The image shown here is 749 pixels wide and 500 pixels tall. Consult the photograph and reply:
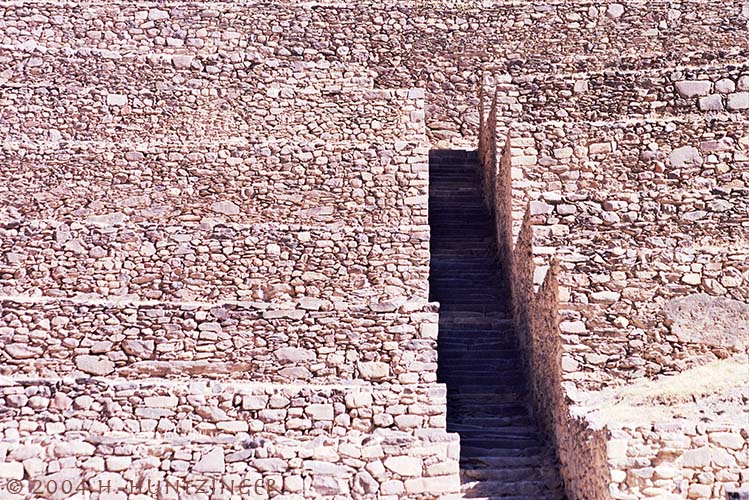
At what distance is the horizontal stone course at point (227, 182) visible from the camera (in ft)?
46.2

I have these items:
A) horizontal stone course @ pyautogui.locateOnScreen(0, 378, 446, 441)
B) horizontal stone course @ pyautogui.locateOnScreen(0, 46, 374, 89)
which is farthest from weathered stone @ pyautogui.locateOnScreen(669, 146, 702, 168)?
horizontal stone course @ pyautogui.locateOnScreen(0, 378, 446, 441)

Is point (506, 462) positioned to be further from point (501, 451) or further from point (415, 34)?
point (415, 34)

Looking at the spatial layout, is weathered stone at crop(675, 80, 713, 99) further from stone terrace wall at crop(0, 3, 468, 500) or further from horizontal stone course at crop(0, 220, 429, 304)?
horizontal stone course at crop(0, 220, 429, 304)

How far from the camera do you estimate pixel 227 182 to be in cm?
1434

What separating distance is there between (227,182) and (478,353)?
3.99 m

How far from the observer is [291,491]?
9.65 metres

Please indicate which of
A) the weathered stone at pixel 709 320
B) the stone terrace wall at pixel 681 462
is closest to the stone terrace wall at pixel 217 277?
the stone terrace wall at pixel 681 462

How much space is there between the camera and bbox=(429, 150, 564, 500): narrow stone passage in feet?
35.2

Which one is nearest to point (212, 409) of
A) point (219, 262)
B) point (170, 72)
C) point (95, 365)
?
point (95, 365)

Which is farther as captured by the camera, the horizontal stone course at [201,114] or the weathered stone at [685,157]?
the horizontal stone course at [201,114]

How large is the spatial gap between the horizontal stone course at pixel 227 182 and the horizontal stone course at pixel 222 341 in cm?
253

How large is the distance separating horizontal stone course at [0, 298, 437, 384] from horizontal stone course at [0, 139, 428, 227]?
253 cm

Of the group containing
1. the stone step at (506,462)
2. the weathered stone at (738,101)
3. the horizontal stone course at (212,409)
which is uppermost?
the weathered stone at (738,101)

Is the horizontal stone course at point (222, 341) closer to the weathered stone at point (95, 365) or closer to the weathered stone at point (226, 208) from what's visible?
the weathered stone at point (95, 365)
